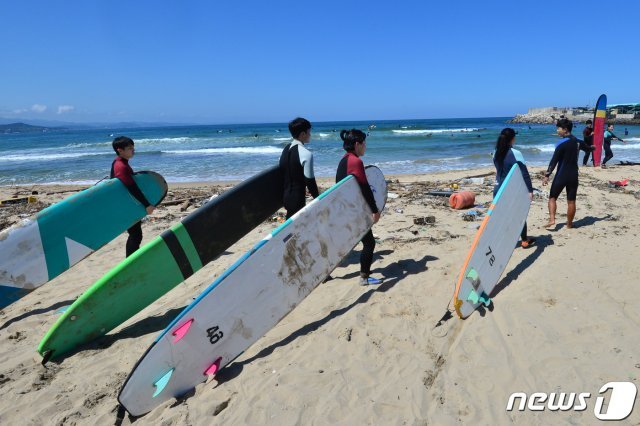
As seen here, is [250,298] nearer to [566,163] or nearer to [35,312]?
[35,312]

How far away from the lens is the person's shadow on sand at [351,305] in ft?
9.54

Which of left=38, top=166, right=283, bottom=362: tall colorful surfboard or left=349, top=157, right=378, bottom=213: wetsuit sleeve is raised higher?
left=349, top=157, right=378, bottom=213: wetsuit sleeve

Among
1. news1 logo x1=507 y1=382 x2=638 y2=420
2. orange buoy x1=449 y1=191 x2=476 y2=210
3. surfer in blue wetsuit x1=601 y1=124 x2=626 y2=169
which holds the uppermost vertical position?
surfer in blue wetsuit x1=601 y1=124 x2=626 y2=169

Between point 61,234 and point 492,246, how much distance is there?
441 cm

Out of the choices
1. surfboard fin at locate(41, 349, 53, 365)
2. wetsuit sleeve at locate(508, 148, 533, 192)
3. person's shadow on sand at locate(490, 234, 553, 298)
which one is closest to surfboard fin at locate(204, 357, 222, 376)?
surfboard fin at locate(41, 349, 53, 365)

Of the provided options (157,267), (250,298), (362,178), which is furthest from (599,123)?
(157,267)

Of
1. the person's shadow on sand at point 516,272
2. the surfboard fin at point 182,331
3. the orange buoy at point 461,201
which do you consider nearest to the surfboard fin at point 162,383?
the surfboard fin at point 182,331

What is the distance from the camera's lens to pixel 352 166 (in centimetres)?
378

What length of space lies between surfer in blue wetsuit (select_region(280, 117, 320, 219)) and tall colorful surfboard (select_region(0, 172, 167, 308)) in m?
1.89

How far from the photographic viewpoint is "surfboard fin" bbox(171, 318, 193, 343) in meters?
2.76

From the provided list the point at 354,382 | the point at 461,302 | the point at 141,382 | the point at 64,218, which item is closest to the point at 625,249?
the point at 461,302

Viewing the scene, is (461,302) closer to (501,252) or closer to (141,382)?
(501,252)

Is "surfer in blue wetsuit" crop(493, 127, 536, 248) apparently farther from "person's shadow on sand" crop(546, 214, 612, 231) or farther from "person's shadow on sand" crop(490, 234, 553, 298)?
"person's shadow on sand" crop(546, 214, 612, 231)

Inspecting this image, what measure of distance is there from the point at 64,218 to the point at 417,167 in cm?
1398
